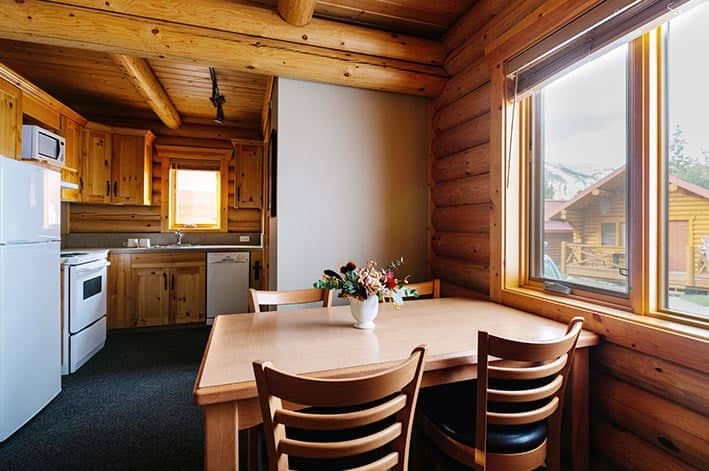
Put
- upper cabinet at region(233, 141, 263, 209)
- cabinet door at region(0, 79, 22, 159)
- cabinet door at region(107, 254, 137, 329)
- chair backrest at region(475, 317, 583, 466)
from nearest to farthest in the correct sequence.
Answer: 1. chair backrest at region(475, 317, 583, 466)
2. cabinet door at region(0, 79, 22, 159)
3. cabinet door at region(107, 254, 137, 329)
4. upper cabinet at region(233, 141, 263, 209)

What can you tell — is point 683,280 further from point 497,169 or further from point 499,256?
point 497,169

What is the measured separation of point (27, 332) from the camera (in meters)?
2.17

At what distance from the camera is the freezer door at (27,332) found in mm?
1979

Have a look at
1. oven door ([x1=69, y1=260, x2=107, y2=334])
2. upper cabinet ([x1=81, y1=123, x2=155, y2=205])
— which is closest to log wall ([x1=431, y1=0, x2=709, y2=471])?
oven door ([x1=69, y1=260, x2=107, y2=334])

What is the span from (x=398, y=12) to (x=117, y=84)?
131 inches

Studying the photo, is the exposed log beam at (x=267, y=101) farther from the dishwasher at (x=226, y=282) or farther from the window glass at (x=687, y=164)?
the window glass at (x=687, y=164)

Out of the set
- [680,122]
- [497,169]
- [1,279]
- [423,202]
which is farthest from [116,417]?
[680,122]

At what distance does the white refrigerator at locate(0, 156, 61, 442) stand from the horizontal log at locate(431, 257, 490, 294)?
2.86 metres

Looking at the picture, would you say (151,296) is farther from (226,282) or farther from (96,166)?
(96,166)

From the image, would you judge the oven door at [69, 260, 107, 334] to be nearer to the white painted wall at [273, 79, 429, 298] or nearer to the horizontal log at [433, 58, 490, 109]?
the white painted wall at [273, 79, 429, 298]

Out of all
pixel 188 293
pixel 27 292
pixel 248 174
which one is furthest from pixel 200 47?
pixel 188 293

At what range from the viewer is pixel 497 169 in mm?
2111

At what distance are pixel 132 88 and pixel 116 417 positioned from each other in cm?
353

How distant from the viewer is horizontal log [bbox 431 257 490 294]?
2273 mm
